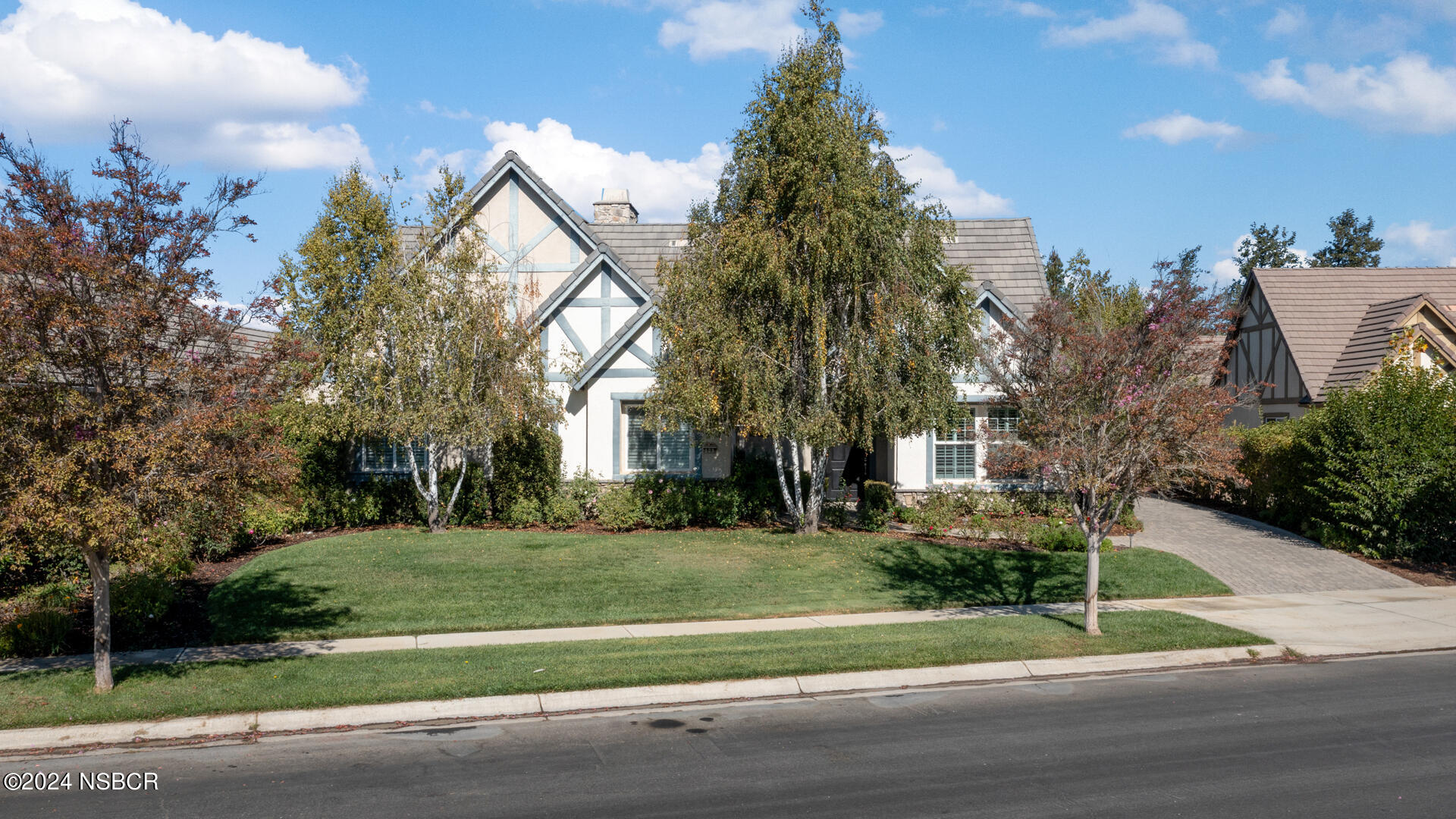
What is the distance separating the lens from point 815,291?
717 inches

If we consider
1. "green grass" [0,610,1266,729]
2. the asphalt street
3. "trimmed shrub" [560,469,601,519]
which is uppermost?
"trimmed shrub" [560,469,601,519]

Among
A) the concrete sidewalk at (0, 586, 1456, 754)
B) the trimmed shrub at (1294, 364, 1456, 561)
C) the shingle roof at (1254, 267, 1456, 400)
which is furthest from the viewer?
the shingle roof at (1254, 267, 1456, 400)

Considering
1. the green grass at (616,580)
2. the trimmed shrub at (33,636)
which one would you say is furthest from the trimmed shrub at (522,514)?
the trimmed shrub at (33,636)

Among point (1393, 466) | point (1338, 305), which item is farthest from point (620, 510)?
point (1338, 305)

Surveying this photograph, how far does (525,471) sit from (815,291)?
742 cm

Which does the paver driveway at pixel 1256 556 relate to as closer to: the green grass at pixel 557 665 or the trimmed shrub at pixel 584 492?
the green grass at pixel 557 665

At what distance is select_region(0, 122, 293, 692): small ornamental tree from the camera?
8445 mm

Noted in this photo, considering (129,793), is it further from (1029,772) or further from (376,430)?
(376,430)

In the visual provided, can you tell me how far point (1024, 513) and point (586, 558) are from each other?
10.00 m

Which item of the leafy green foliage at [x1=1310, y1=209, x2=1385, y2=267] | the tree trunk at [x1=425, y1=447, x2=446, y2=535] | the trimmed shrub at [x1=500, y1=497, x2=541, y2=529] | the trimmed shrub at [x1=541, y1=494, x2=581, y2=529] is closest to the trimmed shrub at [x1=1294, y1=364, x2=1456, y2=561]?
the trimmed shrub at [x1=541, y1=494, x2=581, y2=529]

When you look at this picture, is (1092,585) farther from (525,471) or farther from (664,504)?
(525,471)

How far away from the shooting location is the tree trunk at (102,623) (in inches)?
373

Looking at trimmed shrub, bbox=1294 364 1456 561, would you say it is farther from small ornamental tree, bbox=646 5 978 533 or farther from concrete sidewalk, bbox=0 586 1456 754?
small ornamental tree, bbox=646 5 978 533

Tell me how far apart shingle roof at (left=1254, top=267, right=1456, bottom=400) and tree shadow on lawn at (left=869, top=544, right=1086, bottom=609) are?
12853 millimetres
